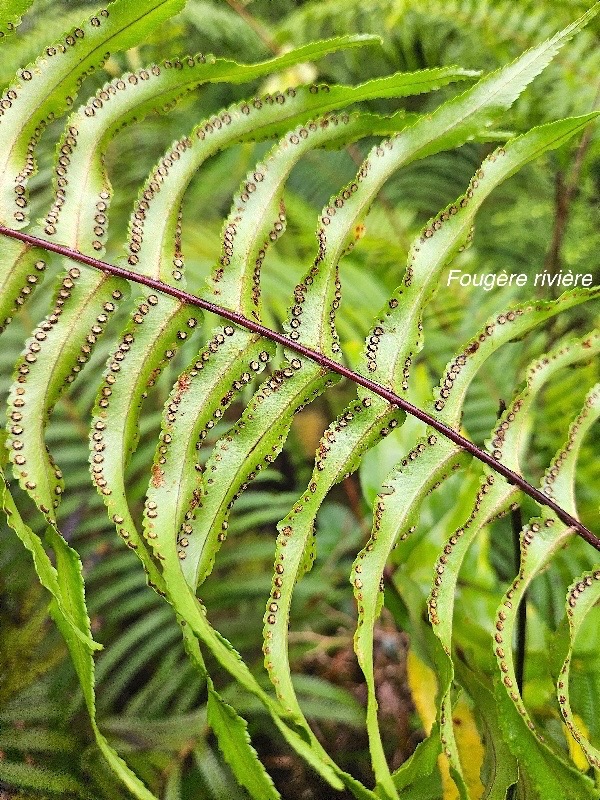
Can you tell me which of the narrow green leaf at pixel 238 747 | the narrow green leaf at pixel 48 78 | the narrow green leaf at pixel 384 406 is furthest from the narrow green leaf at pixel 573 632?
the narrow green leaf at pixel 48 78

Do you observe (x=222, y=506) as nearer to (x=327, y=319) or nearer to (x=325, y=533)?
(x=327, y=319)

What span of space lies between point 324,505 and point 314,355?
0.92 m

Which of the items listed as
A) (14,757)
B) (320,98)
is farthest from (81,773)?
(320,98)

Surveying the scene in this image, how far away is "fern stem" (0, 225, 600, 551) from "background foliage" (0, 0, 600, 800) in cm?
12

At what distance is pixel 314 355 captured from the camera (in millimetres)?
703

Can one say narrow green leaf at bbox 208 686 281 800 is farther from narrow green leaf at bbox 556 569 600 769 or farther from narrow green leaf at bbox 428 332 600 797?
narrow green leaf at bbox 556 569 600 769

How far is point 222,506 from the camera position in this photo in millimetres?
657

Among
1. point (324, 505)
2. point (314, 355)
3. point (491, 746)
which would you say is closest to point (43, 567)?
point (314, 355)

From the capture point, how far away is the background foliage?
1013 mm

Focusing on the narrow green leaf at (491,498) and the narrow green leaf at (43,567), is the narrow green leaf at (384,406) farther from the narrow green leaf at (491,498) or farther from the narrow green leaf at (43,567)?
the narrow green leaf at (43,567)

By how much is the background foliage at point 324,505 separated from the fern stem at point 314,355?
0.12 meters

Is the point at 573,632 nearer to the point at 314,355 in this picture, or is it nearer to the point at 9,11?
the point at 314,355

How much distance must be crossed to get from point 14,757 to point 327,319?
2.81 feet

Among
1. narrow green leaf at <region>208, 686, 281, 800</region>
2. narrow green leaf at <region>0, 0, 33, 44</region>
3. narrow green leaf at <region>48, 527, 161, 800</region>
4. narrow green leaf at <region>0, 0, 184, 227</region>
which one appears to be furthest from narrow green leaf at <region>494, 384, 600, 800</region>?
narrow green leaf at <region>0, 0, 33, 44</region>
